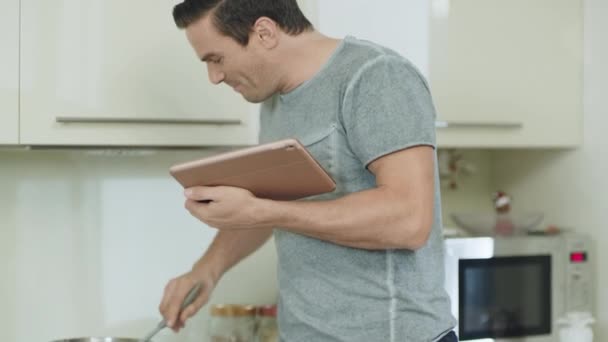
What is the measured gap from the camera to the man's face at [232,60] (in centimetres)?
143

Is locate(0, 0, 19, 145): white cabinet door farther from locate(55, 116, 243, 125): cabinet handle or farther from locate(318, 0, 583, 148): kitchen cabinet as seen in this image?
locate(318, 0, 583, 148): kitchen cabinet

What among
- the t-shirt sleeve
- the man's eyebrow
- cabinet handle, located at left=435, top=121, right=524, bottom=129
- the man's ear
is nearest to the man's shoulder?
the t-shirt sleeve

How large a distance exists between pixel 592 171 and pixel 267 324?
83 cm

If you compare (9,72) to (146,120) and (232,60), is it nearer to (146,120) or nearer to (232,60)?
(146,120)

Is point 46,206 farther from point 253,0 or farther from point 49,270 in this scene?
point 253,0

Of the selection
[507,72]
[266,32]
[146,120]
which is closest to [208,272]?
[146,120]

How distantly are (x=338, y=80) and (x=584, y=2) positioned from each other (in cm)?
105

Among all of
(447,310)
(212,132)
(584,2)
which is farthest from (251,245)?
(584,2)

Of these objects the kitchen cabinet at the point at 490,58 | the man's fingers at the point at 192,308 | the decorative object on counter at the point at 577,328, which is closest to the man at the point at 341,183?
the man's fingers at the point at 192,308

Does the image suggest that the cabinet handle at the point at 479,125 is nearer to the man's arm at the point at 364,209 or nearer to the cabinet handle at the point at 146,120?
the cabinet handle at the point at 146,120

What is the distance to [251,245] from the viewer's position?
1.68 m

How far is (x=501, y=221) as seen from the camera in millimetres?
2145

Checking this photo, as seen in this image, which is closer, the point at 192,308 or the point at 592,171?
the point at 192,308

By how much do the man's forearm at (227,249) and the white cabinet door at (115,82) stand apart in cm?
27
